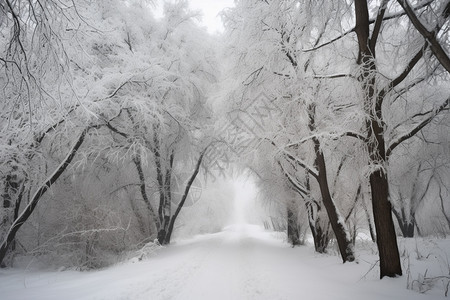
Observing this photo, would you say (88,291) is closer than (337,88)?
Yes

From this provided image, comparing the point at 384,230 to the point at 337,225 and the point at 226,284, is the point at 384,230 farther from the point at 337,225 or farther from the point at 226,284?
the point at 226,284

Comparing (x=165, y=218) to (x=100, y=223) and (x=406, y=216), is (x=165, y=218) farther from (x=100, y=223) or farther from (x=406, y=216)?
(x=406, y=216)

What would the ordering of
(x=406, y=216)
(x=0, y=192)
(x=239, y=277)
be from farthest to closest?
(x=406, y=216)
(x=0, y=192)
(x=239, y=277)

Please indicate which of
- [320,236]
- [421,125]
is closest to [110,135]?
[320,236]

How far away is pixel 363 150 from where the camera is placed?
215 inches

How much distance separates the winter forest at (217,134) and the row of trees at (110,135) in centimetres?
8

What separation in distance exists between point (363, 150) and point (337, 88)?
3969 mm

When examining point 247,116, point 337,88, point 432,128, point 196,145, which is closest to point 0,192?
point 196,145

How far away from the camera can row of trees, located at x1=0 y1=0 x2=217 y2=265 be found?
733 centimetres

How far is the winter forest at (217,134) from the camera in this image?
Result: 4.76 metres

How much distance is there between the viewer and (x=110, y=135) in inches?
430

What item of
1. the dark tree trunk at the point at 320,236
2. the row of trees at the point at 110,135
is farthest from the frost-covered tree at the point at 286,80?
the row of trees at the point at 110,135

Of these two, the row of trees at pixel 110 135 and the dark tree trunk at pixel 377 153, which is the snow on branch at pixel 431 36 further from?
the row of trees at pixel 110 135

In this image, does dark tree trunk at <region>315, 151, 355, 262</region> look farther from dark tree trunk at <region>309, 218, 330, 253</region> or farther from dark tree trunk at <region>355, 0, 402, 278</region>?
dark tree trunk at <region>309, 218, 330, 253</region>
